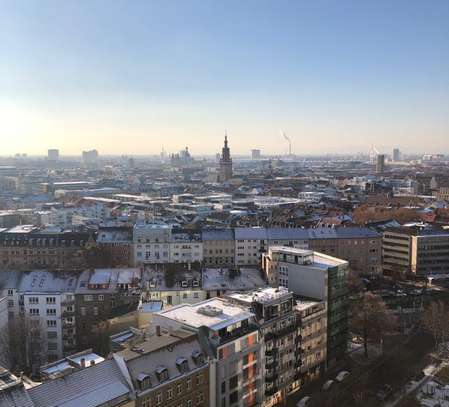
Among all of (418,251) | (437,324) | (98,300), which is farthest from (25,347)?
(418,251)

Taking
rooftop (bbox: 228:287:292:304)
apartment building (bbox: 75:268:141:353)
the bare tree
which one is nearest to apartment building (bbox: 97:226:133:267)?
apartment building (bbox: 75:268:141:353)

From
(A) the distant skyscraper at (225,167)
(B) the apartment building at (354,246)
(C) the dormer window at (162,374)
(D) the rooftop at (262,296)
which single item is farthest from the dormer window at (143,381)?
(A) the distant skyscraper at (225,167)

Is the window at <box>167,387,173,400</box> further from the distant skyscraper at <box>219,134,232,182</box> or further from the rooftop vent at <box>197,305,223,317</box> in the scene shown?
the distant skyscraper at <box>219,134,232,182</box>

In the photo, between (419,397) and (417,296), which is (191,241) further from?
(419,397)

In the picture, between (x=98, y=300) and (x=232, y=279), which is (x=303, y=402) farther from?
(x=98, y=300)

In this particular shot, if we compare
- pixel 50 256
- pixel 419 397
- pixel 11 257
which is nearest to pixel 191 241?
pixel 50 256

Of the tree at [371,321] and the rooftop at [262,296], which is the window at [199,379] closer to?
the rooftop at [262,296]
